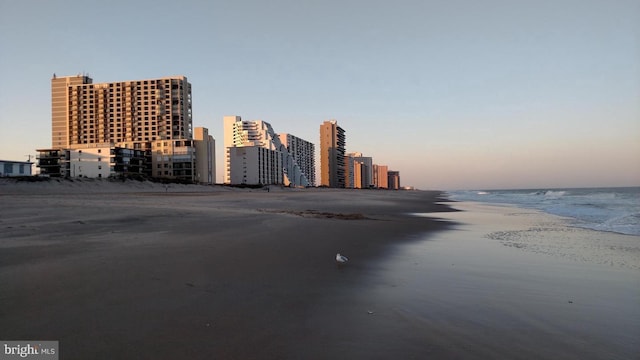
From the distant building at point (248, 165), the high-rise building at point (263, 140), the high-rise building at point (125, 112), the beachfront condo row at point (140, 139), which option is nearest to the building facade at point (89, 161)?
the beachfront condo row at point (140, 139)

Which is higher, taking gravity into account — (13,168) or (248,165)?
(248,165)

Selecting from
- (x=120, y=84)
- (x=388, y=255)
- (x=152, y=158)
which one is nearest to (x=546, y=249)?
(x=388, y=255)

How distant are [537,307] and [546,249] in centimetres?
544

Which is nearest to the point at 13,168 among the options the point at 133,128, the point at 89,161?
the point at 89,161

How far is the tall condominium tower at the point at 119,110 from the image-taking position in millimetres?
120500

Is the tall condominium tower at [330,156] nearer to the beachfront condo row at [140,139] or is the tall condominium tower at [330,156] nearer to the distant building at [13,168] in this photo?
the beachfront condo row at [140,139]

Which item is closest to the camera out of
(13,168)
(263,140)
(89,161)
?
(13,168)

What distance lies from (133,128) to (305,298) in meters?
134

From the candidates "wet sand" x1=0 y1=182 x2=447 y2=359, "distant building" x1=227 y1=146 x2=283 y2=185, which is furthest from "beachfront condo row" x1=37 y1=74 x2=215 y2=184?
"wet sand" x1=0 y1=182 x2=447 y2=359

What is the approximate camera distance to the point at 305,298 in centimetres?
456

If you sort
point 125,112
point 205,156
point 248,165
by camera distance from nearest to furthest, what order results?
point 205,156
point 248,165
point 125,112

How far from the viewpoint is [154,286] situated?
15.6 feet

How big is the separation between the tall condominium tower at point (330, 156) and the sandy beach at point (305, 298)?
168063 millimetres

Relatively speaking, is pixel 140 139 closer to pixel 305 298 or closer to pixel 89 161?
pixel 89 161
